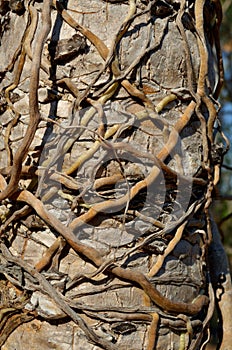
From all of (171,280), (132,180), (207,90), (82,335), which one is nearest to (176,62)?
(207,90)

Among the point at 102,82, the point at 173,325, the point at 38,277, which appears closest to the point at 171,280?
the point at 173,325

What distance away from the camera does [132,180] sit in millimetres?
839

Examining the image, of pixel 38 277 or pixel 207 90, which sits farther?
pixel 207 90

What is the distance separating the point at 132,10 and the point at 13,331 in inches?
20.3

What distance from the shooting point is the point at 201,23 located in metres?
0.93

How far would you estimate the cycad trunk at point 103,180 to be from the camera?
0.82 metres

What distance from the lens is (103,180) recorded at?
83cm

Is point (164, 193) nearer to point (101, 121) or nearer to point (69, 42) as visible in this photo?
point (101, 121)

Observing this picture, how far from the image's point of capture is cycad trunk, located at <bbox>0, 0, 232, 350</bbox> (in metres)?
0.82

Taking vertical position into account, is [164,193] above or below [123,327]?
above

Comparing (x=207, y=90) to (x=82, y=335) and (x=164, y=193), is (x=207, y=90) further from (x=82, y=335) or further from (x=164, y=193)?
(x=82, y=335)

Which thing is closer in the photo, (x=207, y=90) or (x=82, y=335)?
(x=82, y=335)

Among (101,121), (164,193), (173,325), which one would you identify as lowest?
(173,325)

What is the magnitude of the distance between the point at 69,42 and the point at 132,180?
0.75 feet
